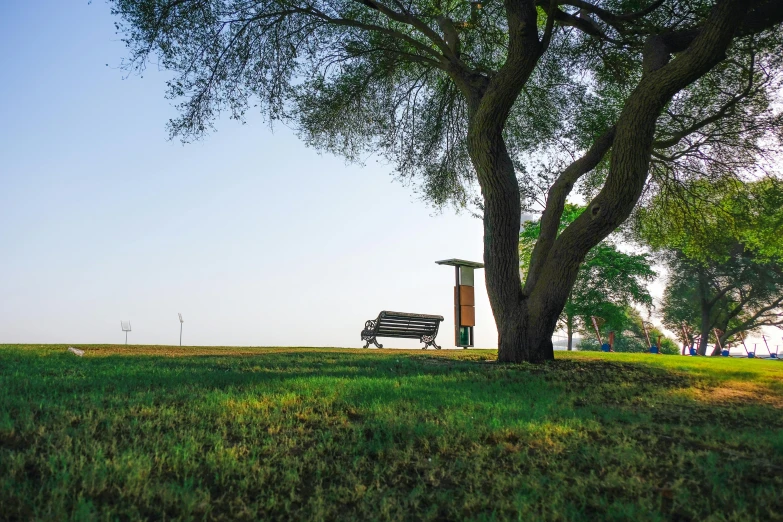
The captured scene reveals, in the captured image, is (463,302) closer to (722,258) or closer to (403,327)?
(403,327)

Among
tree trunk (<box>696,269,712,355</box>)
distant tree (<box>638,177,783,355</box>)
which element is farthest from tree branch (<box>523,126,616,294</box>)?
tree trunk (<box>696,269,712,355</box>)

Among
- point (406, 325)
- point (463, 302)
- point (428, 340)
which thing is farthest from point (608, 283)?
point (406, 325)

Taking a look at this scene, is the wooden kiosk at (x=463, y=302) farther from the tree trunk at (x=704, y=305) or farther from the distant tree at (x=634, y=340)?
the distant tree at (x=634, y=340)

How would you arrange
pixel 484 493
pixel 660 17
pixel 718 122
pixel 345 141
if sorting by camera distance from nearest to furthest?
1. pixel 484 493
2. pixel 660 17
3. pixel 718 122
4. pixel 345 141

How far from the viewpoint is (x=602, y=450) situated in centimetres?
434

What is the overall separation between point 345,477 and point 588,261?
30711 millimetres

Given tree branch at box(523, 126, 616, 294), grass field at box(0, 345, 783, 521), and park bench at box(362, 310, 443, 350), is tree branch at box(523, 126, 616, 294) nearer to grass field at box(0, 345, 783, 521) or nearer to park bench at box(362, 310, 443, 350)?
grass field at box(0, 345, 783, 521)

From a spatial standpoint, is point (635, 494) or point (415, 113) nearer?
point (635, 494)

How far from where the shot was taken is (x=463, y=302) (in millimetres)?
20344

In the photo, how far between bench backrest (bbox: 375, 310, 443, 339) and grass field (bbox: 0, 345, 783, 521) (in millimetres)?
11184

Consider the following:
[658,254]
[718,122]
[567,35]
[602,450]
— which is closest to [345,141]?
[567,35]

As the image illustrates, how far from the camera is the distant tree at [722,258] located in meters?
16.5

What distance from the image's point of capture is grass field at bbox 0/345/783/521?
327 cm

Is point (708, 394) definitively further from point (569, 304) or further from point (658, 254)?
point (658, 254)
